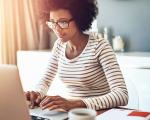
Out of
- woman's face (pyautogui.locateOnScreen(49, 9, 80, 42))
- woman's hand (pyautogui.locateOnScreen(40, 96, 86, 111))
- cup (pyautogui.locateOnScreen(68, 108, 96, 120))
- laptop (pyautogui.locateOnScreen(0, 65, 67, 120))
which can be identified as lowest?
woman's hand (pyautogui.locateOnScreen(40, 96, 86, 111))

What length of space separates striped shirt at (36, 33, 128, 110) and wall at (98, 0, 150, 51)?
5.38ft

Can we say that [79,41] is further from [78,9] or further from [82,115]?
[82,115]

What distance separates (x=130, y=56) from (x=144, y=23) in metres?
0.53

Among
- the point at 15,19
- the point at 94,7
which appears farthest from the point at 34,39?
the point at 94,7

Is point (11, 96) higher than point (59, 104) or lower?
higher

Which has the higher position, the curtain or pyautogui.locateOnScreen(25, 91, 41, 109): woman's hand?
the curtain

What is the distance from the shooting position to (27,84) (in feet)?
11.4

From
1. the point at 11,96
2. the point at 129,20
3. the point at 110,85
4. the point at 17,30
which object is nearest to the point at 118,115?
the point at 110,85

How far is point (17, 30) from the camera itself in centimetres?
351

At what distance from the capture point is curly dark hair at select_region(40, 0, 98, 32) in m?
1.72

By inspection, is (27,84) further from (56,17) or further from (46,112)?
(46,112)

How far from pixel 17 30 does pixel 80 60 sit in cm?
191

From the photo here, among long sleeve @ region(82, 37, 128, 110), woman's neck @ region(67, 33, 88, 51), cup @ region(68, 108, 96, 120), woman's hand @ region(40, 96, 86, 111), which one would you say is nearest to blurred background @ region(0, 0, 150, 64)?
woman's neck @ region(67, 33, 88, 51)

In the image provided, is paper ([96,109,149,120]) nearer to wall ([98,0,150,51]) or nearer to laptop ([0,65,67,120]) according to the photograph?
laptop ([0,65,67,120])
